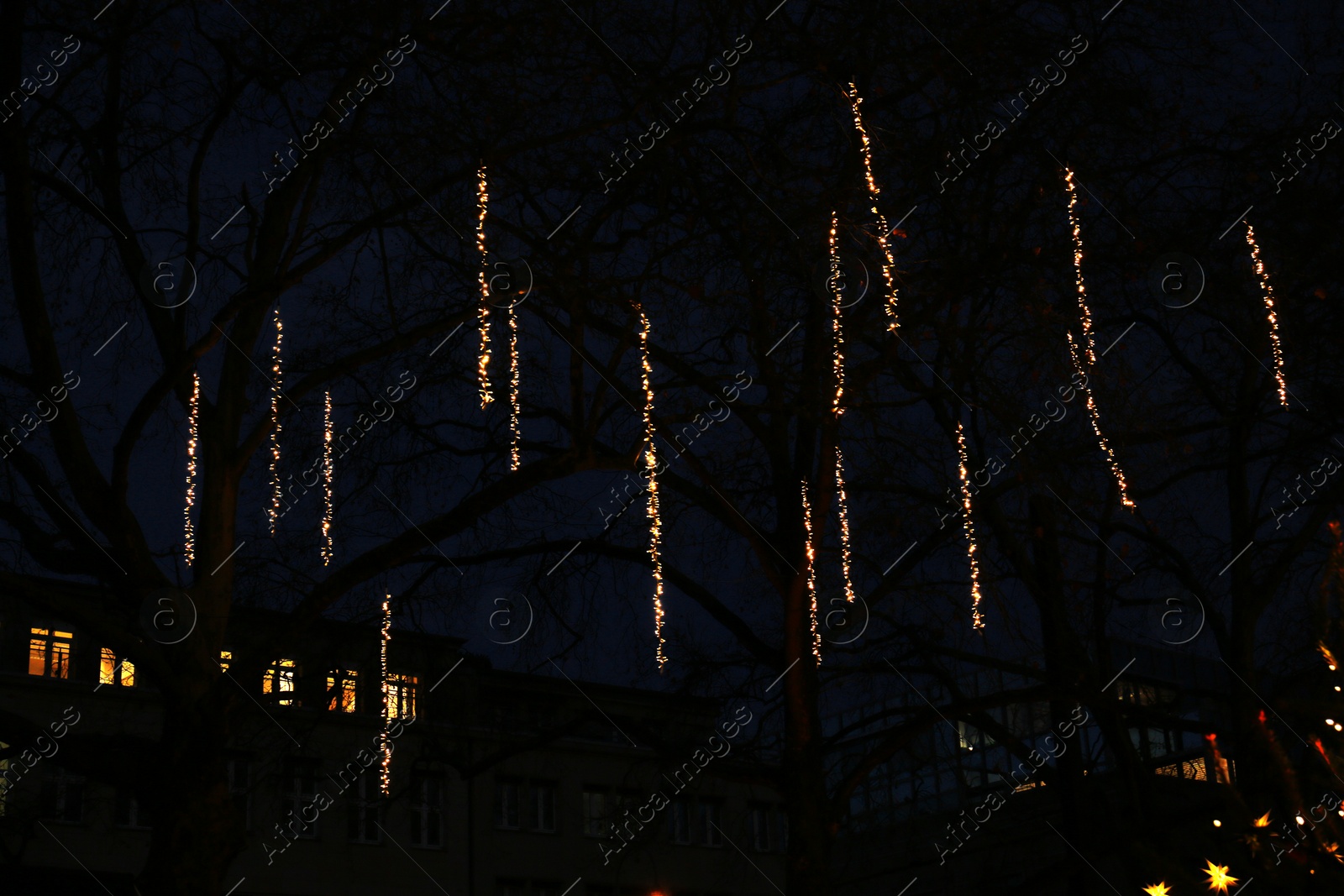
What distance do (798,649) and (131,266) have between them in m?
7.04

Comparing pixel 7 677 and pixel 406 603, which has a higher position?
pixel 7 677

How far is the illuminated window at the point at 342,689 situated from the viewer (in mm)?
12344

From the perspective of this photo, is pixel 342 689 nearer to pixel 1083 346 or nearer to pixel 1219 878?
pixel 1083 346

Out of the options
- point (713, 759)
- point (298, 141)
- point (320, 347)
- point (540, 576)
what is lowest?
point (713, 759)

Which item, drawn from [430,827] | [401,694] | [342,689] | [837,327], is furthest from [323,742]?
[430,827]

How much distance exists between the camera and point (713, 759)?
47.9 ft

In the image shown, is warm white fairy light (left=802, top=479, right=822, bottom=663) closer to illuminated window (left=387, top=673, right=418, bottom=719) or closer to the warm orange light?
illuminated window (left=387, top=673, right=418, bottom=719)

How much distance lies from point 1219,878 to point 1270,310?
23.0 ft

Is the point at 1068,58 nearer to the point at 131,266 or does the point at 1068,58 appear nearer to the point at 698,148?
the point at 698,148

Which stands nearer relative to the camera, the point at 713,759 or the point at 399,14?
the point at 399,14

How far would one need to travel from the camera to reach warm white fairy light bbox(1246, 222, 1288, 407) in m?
14.0

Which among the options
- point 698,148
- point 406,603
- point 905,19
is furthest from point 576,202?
point 406,603

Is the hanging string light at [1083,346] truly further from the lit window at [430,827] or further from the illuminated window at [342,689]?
the lit window at [430,827]

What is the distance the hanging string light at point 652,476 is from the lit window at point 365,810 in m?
3.25
